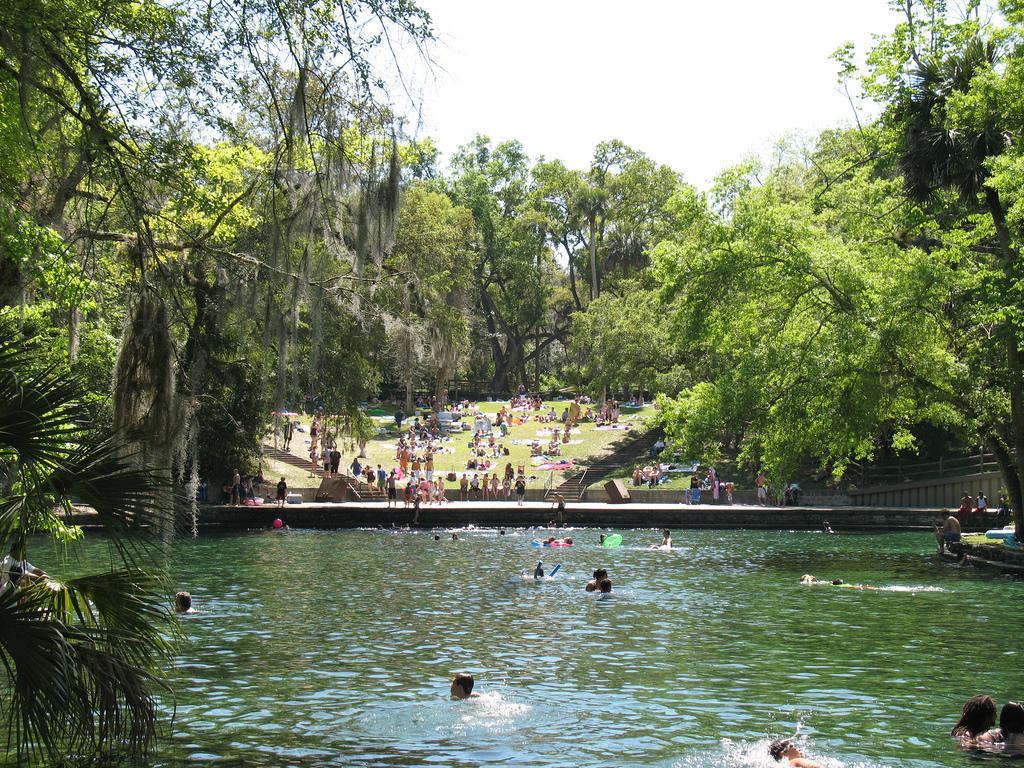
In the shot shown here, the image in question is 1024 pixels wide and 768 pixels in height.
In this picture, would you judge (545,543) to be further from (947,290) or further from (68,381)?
(68,381)

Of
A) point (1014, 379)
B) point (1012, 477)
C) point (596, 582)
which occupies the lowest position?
point (596, 582)

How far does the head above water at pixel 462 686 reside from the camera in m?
12.5

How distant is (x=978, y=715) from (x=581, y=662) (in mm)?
5839

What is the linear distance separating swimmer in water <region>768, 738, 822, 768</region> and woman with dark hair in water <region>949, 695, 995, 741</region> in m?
1.97

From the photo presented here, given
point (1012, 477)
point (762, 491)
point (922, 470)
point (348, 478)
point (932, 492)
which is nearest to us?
point (1012, 477)

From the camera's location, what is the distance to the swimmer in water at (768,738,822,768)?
9492 mm

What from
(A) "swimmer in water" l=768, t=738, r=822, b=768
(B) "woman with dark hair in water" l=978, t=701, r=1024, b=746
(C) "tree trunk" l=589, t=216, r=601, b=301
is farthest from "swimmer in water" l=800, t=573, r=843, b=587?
(C) "tree trunk" l=589, t=216, r=601, b=301

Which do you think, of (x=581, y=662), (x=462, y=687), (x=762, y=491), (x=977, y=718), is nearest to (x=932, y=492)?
(x=762, y=491)

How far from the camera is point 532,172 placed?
8525 cm

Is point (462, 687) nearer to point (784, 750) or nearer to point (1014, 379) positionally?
point (784, 750)

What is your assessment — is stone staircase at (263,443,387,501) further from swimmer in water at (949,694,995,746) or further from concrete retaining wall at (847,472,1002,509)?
swimmer in water at (949,694,995,746)

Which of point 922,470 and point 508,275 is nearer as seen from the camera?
point 922,470

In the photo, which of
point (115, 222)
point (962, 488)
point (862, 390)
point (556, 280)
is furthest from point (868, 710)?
point (556, 280)

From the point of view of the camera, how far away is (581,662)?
15.2 m
